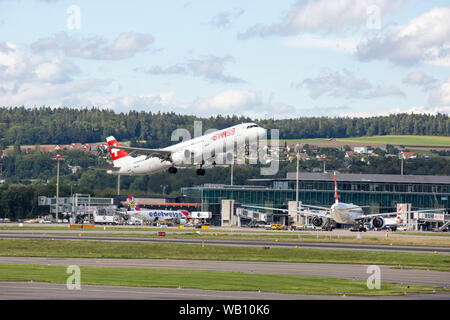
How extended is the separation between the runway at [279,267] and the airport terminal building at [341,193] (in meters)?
114

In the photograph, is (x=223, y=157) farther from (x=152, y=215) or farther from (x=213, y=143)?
(x=152, y=215)

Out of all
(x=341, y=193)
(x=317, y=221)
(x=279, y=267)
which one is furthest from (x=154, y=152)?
(x=341, y=193)

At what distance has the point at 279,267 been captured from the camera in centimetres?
6481

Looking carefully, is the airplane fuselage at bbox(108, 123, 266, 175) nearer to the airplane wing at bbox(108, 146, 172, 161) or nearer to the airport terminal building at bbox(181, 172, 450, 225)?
the airplane wing at bbox(108, 146, 172, 161)

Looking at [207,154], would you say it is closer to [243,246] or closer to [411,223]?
[243,246]

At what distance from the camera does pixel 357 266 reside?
67562mm

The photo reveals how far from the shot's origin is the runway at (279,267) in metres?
56.7

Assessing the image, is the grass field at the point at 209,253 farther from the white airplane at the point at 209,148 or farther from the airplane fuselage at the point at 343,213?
the airplane fuselage at the point at 343,213

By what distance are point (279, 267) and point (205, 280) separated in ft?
48.6

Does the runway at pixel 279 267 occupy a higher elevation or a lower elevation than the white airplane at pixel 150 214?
lower

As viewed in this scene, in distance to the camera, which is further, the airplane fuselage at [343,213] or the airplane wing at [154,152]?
the airplane fuselage at [343,213]

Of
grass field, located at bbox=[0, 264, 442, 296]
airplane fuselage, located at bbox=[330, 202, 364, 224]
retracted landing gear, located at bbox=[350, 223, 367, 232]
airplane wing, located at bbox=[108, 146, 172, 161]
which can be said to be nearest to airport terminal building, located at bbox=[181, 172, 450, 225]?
retracted landing gear, located at bbox=[350, 223, 367, 232]

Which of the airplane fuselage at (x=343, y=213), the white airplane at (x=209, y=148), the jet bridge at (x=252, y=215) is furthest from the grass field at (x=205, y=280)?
the jet bridge at (x=252, y=215)
